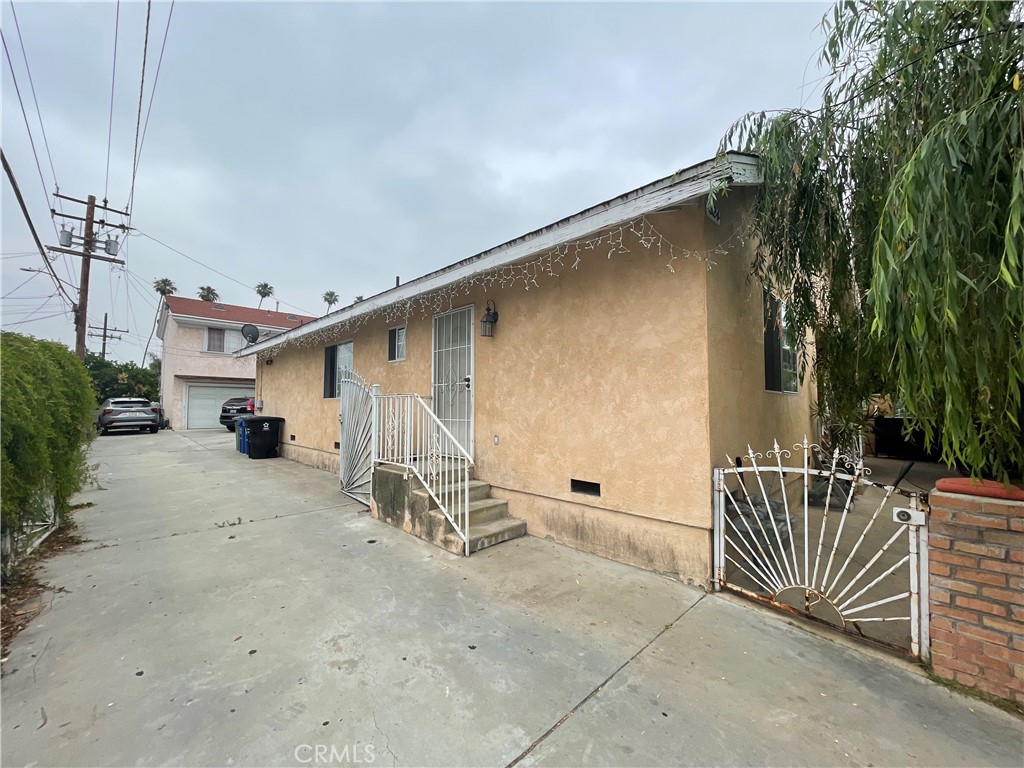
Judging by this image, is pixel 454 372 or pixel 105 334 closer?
pixel 454 372

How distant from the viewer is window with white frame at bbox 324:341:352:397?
333 inches

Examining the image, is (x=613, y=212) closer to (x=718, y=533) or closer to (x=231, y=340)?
(x=718, y=533)

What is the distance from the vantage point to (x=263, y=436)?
10281 mm

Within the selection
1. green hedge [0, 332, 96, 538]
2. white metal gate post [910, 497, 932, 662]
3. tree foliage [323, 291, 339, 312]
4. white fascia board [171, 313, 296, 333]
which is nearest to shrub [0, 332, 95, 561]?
green hedge [0, 332, 96, 538]

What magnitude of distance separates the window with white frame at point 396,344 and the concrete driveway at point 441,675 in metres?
3.66

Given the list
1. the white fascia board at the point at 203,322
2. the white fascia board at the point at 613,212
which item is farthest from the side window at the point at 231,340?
the white fascia board at the point at 613,212

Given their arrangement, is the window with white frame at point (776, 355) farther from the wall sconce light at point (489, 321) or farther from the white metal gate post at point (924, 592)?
the wall sconce light at point (489, 321)

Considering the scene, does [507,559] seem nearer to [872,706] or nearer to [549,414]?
[549,414]

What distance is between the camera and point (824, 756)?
65.9 inches

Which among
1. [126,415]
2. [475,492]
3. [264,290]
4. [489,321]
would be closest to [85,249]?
[126,415]

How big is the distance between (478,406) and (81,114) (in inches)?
313

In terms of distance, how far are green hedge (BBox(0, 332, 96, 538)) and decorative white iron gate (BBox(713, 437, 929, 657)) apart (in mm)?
5177

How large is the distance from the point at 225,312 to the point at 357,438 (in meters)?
20.3

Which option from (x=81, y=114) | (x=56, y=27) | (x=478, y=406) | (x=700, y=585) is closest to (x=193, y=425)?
(x=81, y=114)
